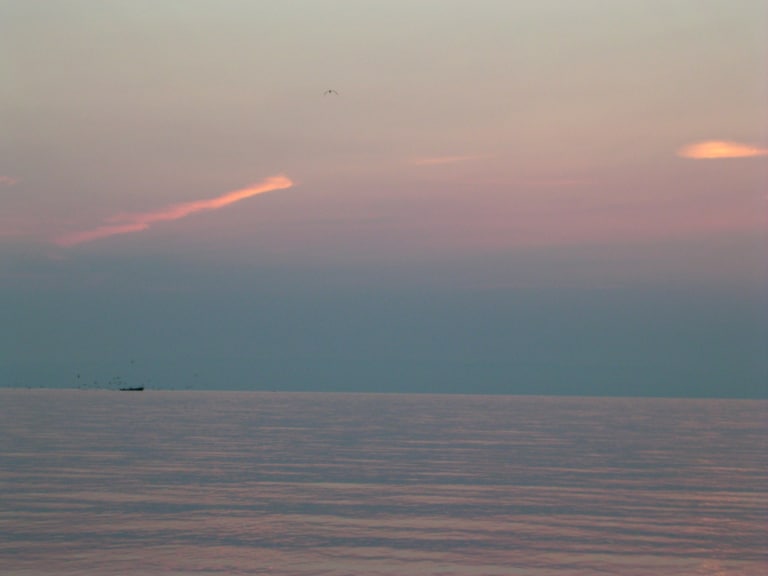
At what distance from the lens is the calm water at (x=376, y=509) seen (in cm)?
3344

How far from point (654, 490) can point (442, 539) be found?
21350 mm

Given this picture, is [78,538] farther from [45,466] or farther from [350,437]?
[350,437]

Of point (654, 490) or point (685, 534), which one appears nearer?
point (685, 534)

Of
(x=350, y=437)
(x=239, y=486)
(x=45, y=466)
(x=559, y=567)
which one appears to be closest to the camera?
(x=559, y=567)

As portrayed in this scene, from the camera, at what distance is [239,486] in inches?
2083

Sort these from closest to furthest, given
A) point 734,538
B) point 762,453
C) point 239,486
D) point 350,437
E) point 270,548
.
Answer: point 270,548, point 734,538, point 239,486, point 762,453, point 350,437

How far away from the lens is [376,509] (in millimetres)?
44531

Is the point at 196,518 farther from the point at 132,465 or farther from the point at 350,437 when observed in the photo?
the point at 350,437

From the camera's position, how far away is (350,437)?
96.4 metres

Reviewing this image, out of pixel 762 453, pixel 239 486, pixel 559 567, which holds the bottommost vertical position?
pixel 559 567

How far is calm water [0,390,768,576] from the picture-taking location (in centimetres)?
3344

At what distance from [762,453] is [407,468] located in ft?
119

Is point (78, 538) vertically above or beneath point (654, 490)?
beneath

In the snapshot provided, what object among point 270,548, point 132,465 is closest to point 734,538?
point 270,548
